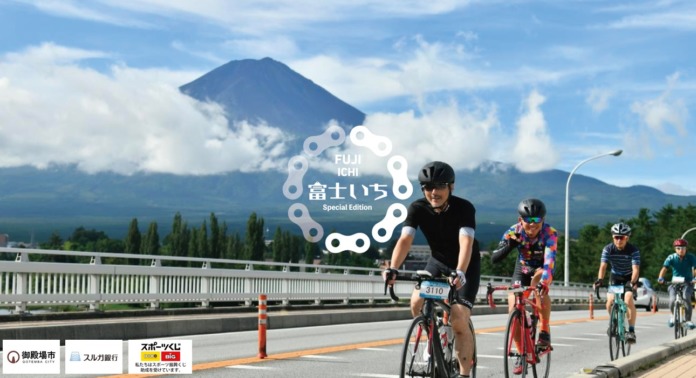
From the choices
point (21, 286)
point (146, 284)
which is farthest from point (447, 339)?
point (146, 284)

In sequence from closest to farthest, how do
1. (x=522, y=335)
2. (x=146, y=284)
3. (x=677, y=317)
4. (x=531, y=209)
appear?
(x=522, y=335) < (x=531, y=209) < (x=677, y=317) < (x=146, y=284)

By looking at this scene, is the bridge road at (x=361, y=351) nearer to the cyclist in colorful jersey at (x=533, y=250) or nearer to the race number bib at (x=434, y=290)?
the cyclist in colorful jersey at (x=533, y=250)

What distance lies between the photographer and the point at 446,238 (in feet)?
28.2

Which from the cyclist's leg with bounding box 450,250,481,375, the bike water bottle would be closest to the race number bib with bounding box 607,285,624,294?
the cyclist's leg with bounding box 450,250,481,375

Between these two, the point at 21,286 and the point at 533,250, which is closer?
the point at 533,250

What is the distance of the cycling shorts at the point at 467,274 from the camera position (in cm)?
859

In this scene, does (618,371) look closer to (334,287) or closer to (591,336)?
(591,336)

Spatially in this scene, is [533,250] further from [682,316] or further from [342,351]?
[682,316]

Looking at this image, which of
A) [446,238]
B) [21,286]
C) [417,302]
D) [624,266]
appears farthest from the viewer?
[21,286]

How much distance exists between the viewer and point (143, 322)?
18.1m

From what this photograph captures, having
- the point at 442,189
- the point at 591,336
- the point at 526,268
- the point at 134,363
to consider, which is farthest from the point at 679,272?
the point at 442,189

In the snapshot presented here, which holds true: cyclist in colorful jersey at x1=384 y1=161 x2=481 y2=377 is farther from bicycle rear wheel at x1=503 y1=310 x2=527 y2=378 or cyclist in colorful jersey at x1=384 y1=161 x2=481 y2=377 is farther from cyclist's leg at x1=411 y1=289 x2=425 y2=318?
bicycle rear wheel at x1=503 y1=310 x2=527 y2=378

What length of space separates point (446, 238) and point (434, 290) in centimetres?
59

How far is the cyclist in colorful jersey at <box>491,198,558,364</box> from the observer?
404 inches
